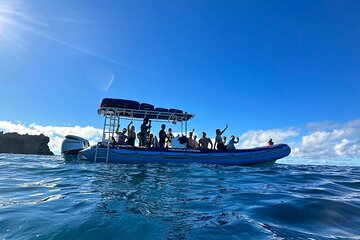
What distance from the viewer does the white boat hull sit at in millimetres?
15930

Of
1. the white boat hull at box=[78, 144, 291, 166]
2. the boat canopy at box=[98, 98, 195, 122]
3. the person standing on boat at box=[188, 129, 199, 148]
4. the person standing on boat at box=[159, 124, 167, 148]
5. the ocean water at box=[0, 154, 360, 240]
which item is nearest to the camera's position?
the ocean water at box=[0, 154, 360, 240]

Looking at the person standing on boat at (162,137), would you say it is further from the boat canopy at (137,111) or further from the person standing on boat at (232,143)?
the person standing on boat at (232,143)

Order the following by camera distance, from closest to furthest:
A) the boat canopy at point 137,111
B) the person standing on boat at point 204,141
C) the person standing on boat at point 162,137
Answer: the boat canopy at point 137,111, the person standing on boat at point 162,137, the person standing on boat at point 204,141

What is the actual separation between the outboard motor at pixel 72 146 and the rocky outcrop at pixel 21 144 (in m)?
99.6

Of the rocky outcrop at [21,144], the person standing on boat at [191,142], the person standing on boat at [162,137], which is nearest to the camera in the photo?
the person standing on boat at [162,137]

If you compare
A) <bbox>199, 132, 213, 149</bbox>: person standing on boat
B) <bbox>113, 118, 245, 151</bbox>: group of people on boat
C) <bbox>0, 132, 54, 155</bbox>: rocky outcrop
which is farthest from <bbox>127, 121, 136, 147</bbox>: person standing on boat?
<bbox>0, 132, 54, 155</bbox>: rocky outcrop

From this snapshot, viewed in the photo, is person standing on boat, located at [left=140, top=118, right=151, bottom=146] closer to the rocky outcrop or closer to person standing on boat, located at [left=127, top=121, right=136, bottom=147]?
person standing on boat, located at [left=127, top=121, right=136, bottom=147]

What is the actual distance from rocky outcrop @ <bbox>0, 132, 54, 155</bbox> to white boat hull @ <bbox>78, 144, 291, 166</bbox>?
102 meters

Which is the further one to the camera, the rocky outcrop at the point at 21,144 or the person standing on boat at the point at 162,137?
the rocky outcrop at the point at 21,144

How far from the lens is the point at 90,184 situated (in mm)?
7914

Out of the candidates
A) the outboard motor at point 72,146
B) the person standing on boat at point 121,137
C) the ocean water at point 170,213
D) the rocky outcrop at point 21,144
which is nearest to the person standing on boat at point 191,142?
the person standing on boat at point 121,137

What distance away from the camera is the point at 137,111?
17.8 metres

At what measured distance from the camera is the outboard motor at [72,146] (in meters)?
17.4

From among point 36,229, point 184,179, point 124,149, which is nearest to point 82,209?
point 36,229
